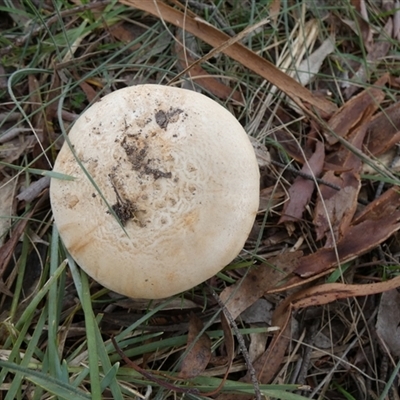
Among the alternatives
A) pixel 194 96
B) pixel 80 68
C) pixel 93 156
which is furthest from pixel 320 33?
pixel 93 156

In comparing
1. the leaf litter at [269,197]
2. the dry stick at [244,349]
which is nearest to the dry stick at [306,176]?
the leaf litter at [269,197]

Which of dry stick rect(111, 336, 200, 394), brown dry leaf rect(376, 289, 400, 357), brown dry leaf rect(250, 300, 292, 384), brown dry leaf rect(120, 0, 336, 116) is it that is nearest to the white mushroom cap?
dry stick rect(111, 336, 200, 394)

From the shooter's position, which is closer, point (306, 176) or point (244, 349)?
point (244, 349)

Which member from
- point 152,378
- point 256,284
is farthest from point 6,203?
point 256,284

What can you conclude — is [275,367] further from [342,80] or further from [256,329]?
[342,80]

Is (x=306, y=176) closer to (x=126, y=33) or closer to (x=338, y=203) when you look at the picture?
(x=338, y=203)

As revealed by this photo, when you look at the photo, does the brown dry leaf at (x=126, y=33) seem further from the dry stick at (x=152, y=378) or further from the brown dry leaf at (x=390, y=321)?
the brown dry leaf at (x=390, y=321)
